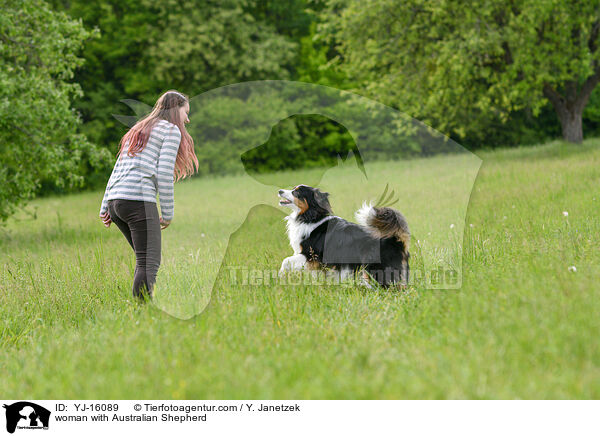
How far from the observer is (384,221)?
450 cm

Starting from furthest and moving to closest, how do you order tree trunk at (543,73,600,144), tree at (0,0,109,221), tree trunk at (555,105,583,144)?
1. tree trunk at (555,105,583,144)
2. tree trunk at (543,73,600,144)
3. tree at (0,0,109,221)

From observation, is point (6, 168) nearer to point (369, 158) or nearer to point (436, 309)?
point (369, 158)

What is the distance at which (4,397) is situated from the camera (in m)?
3.08

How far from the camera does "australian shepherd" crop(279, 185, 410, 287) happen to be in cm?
454

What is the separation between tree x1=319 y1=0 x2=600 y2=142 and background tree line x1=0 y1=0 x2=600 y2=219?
5cm

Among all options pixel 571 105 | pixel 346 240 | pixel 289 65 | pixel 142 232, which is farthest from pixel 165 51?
pixel 346 240

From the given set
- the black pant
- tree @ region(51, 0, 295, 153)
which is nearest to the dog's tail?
the black pant

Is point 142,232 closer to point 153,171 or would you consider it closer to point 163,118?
point 153,171

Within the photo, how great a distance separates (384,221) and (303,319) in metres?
1.18

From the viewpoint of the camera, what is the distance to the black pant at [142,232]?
4387mm

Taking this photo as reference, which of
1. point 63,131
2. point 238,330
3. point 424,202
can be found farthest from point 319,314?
point 63,131
